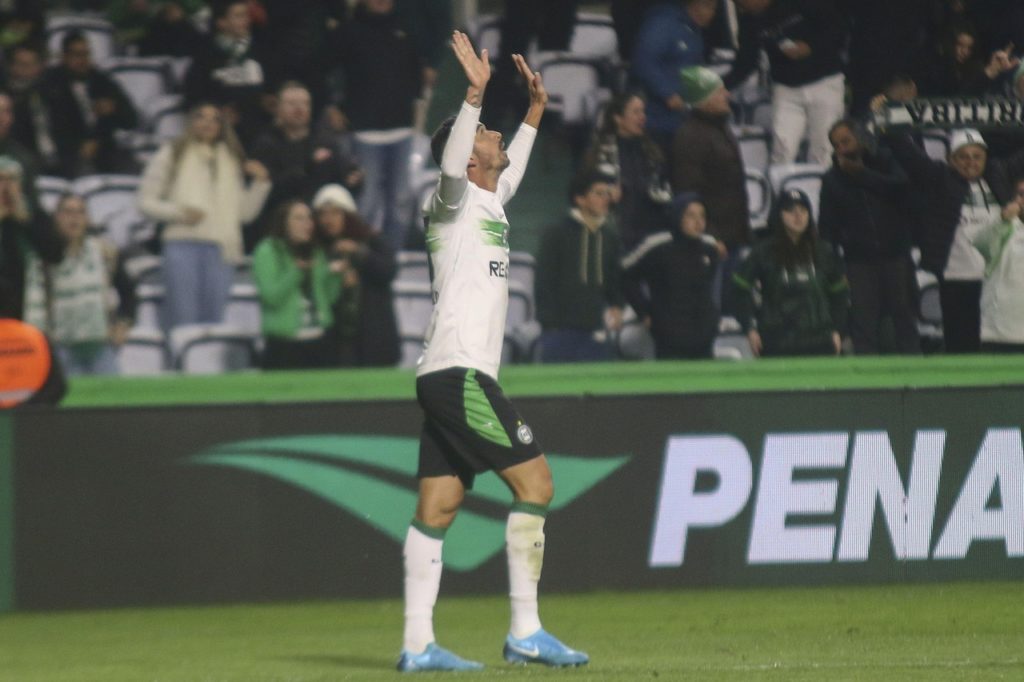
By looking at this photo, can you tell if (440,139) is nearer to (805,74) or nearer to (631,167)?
(631,167)

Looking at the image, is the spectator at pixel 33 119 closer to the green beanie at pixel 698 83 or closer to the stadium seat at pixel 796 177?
the green beanie at pixel 698 83

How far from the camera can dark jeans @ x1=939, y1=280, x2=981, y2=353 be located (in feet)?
31.2

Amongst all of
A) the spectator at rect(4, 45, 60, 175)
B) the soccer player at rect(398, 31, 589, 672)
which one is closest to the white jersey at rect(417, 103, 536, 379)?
the soccer player at rect(398, 31, 589, 672)

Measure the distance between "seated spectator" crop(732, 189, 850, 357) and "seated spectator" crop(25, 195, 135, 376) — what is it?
3482 mm

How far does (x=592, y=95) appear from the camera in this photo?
37.0ft

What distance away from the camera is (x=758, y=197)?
1051 cm

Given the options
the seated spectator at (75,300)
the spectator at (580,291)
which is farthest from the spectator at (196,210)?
the spectator at (580,291)

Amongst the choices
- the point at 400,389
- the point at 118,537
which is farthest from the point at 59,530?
the point at 400,389

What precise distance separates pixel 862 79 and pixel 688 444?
3768 mm

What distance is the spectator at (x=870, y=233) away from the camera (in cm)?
967

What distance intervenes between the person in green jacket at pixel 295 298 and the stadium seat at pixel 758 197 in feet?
8.85

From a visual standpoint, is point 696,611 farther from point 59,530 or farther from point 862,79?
point 862,79

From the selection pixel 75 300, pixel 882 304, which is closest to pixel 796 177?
pixel 882 304

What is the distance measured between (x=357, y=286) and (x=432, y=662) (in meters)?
3.66
